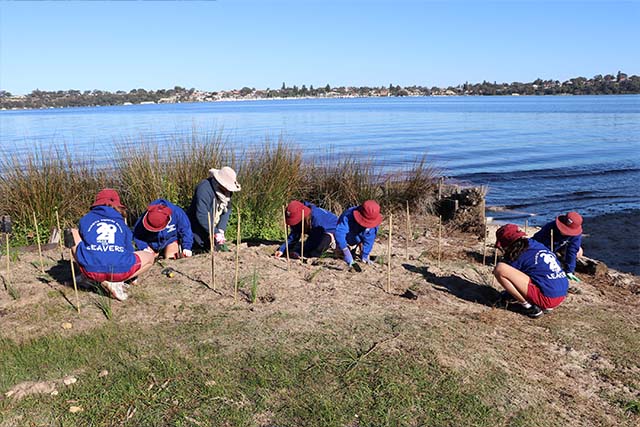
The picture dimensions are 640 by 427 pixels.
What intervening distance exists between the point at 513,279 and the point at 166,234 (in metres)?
4.46

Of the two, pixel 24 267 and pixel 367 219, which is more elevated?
pixel 367 219

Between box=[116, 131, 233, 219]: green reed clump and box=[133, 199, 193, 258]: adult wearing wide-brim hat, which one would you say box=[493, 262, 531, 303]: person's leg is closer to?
box=[133, 199, 193, 258]: adult wearing wide-brim hat

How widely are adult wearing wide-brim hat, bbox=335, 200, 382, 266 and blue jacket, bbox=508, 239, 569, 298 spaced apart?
1810 mm

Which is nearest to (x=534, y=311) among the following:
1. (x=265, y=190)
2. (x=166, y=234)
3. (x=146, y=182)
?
(x=166, y=234)

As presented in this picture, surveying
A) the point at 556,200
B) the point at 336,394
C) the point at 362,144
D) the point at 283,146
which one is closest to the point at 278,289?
the point at 336,394

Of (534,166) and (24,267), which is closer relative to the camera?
(24,267)

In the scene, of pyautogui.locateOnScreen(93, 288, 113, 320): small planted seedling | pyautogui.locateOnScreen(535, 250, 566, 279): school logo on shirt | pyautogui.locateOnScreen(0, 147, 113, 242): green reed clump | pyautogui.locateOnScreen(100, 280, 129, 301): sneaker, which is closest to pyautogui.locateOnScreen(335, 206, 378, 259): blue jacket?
pyautogui.locateOnScreen(535, 250, 566, 279): school logo on shirt

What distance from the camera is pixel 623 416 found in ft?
13.6

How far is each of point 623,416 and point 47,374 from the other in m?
4.50

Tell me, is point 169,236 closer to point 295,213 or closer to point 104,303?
point 295,213

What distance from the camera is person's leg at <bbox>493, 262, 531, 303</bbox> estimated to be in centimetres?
591

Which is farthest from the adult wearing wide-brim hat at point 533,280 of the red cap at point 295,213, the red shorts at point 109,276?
the red shorts at point 109,276

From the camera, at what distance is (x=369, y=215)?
7.02 meters

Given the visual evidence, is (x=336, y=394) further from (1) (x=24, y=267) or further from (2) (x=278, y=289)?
(1) (x=24, y=267)
